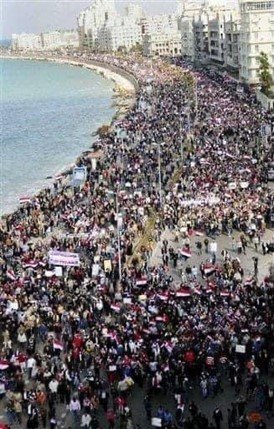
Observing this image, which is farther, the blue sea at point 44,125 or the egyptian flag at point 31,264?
the blue sea at point 44,125

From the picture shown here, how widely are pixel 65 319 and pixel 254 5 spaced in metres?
62.5

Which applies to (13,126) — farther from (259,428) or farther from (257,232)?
(259,428)

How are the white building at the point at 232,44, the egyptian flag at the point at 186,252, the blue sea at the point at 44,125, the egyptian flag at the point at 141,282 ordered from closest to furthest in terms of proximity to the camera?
1. the egyptian flag at the point at 141,282
2. the egyptian flag at the point at 186,252
3. the blue sea at the point at 44,125
4. the white building at the point at 232,44

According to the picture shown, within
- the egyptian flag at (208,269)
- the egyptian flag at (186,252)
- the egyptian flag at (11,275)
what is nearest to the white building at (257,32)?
the egyptian flag at (186,252)

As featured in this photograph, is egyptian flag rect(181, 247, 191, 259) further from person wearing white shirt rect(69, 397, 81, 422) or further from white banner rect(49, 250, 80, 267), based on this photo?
person wearing white shirt rect(69, 397, 81, 422)

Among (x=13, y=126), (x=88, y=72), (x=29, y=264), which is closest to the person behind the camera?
(x=29, y=264)

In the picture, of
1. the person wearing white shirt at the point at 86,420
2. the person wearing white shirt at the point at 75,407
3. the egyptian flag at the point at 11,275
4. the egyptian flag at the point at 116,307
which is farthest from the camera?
the egyptian flag at the point at 11,275

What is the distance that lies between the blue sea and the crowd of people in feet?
39.4

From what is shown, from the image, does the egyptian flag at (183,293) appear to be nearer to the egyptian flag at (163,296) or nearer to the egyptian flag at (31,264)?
the egyptian flag at (163,296)

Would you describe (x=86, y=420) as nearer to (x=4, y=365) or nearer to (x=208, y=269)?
(x=4, y=365)

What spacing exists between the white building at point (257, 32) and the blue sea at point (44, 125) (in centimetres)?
1713

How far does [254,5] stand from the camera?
76.9m

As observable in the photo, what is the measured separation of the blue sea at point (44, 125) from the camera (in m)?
54.4

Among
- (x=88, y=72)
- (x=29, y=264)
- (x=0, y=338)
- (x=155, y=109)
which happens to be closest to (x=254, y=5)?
(x=155, y=109)
